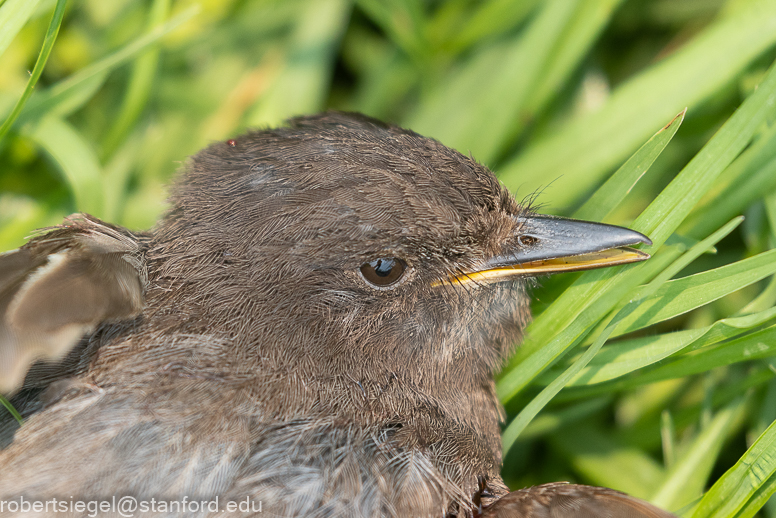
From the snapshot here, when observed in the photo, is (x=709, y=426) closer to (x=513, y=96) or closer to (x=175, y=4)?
(x=513, y=96)

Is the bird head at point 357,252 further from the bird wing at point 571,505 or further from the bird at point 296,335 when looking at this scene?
the bird wing at point 571,505

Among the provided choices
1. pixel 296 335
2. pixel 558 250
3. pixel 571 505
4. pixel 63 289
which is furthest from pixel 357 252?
pixel 571 505

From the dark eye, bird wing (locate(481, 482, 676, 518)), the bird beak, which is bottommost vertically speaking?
bird wing (locate(481, 482, 676, 518))

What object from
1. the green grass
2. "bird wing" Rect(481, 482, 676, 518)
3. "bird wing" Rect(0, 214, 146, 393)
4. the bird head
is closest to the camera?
"bird wing" Rect(0, 214, 146, 393)

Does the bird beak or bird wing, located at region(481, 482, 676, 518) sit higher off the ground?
the bird beak

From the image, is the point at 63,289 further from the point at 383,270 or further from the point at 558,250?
the point at 558,250

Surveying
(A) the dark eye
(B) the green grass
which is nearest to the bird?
(A) the dark eye

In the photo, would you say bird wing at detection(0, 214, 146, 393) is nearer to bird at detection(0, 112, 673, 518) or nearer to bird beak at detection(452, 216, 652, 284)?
bird at detection(0, 112, 673, 518)

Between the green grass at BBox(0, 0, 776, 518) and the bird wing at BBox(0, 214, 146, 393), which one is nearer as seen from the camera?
the bird wing at BBox(0, 214, 146, 393)
